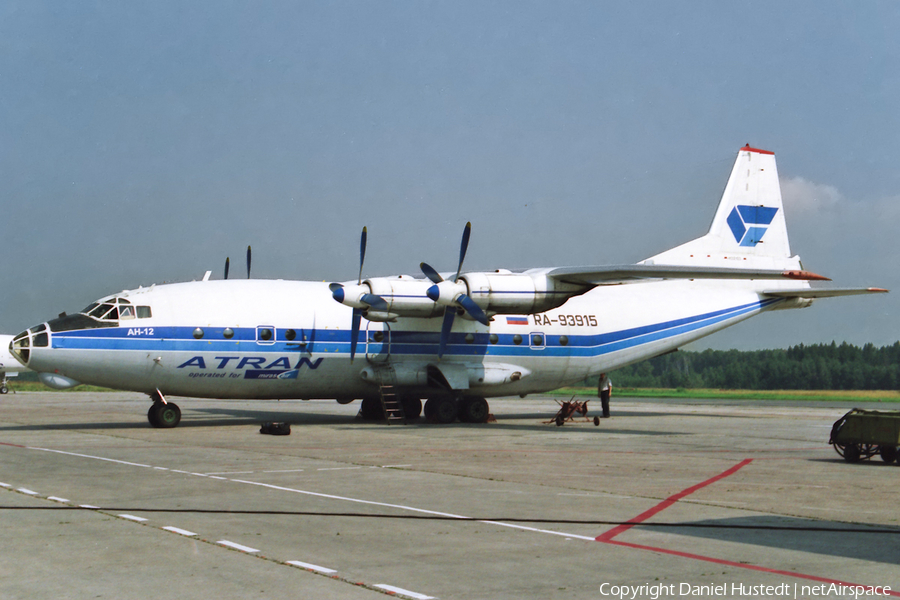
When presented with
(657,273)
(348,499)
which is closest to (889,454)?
(657,273)

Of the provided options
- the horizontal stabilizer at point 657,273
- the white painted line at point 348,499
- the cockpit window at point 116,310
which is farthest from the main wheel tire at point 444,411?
the white painted line at point 348,499

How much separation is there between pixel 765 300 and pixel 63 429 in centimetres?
2663

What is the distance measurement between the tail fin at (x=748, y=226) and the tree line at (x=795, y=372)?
73.9 ft

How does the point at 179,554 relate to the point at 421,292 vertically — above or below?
below

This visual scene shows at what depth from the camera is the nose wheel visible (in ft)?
87.6

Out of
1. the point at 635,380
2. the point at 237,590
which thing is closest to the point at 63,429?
the point at 237,590

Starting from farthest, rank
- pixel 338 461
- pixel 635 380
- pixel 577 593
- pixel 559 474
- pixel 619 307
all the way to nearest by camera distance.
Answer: pixel 635 380 < pixel 619 307 < pixel 338 461 < pixel 559 474 < pixel 577 593

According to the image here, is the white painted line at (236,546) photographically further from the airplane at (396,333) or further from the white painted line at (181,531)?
the airplane at (396,333)

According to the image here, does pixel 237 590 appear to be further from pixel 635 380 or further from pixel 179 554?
pixel 635 380

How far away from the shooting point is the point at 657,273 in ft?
83.5

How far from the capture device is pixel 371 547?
9164 mm

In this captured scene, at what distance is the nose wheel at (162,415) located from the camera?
1051 inches

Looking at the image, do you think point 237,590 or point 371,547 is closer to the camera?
point 237,590

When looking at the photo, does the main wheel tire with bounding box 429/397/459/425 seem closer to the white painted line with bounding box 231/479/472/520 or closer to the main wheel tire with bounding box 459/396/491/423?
the main wheel tire with bounding box 459/396/491/423
